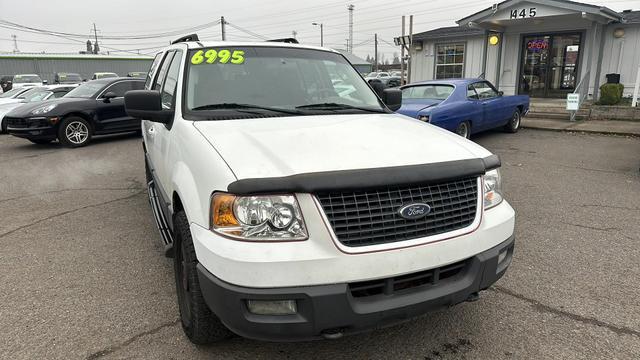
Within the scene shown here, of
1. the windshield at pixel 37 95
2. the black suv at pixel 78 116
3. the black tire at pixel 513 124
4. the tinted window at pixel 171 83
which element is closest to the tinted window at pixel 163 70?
the tinted window at pixel 171 83

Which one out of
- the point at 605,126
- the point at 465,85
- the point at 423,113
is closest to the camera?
the point at 423,113

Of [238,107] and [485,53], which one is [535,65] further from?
[238,107]

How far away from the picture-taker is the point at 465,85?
9.24 metres

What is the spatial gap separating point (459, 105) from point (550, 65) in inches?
362

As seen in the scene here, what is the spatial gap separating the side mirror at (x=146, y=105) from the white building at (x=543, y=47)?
45.3 feet

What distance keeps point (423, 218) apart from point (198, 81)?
207cm

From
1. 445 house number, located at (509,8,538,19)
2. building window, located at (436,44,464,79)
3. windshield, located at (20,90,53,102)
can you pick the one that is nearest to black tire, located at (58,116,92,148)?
windshield, located at (20,90,53,102)

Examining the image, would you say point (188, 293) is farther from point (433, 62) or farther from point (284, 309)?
point (433, 62)

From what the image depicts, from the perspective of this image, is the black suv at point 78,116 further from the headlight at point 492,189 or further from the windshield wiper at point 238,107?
the headlight at point 492,189

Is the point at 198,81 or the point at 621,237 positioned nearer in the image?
the point at 198,81

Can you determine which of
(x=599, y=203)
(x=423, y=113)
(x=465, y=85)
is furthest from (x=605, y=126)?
(x=599, y=203)

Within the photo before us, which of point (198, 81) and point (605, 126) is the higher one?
point (198, 81)

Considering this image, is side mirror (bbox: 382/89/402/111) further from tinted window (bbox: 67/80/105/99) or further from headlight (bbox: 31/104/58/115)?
tinted window (bbox: 67/80/105/99)

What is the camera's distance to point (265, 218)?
2.07 metres
